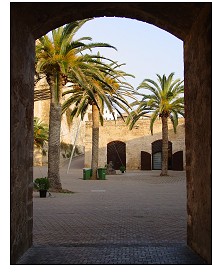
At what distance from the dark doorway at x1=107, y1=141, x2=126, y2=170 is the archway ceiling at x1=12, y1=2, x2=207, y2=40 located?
1249 inches

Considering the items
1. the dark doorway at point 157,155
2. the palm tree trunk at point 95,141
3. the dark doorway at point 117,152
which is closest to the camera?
the palm tree trunk at point 95,141

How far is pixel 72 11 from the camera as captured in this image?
4699 mm

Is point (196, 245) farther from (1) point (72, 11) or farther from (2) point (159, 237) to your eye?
(1) point (72, 11)

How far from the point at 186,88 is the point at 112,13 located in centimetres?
151

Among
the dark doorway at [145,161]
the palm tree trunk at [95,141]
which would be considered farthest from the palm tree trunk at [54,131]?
the dark doorway at [145,161]

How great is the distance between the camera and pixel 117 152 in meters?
36.7

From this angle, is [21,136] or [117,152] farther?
[117,152]

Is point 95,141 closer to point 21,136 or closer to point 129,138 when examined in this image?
point 129,138

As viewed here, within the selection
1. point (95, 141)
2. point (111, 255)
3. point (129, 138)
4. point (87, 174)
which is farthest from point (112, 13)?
point (129, 138)

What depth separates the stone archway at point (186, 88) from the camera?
403 cm

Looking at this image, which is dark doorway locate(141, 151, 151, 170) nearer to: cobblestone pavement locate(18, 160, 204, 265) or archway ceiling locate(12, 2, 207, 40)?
cobblestone pavement locate(18, 160, 204, 265)

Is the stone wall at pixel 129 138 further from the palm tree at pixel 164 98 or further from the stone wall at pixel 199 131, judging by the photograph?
the stone wall at pixel 199 131

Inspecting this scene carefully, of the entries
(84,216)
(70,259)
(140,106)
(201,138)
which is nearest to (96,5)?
(201,138)

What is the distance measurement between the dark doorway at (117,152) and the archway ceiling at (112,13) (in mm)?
31729
